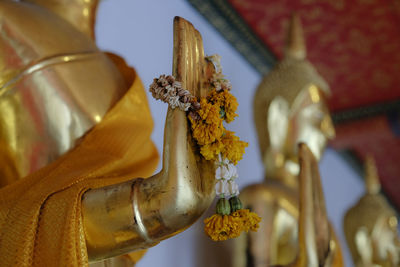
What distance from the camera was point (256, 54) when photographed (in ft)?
5.98

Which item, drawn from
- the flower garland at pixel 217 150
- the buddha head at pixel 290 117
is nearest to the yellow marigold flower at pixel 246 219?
the flower garland at pixel 217 150

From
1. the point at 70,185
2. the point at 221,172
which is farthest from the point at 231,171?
the point at 70,185

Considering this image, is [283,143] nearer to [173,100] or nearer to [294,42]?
[294,42]

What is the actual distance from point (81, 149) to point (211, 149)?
0.22 meters

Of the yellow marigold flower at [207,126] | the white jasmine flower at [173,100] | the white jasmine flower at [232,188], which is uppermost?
the white jasmine flower at [173,100]

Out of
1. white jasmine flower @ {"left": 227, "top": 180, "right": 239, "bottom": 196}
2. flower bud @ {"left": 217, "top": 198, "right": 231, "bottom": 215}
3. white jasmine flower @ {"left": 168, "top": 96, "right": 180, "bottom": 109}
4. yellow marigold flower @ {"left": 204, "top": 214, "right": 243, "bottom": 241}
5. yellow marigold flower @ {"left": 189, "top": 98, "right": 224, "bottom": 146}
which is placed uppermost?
white jasmine flower @ {"left": 168, "top": 96, "right": 180, "bottom": 109}

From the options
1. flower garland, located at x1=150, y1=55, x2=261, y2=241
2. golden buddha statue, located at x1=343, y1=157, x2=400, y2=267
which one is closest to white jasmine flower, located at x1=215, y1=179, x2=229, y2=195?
flower garland, located at x1=150, y1=55, x2=261, y2=241

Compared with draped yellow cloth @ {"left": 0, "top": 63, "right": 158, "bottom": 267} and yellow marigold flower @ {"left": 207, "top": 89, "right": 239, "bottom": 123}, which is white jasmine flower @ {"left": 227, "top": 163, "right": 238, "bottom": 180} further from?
draped yellow cloth @ {"left": 0, "top": 63, "right": 158, "bottom": 267}

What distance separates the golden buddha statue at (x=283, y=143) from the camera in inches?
50.4

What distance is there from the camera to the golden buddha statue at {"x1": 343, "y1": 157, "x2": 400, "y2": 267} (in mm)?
1721

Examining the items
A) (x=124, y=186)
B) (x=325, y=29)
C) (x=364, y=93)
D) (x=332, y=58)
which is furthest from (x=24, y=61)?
(x=364, y=93)

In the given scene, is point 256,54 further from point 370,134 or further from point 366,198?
point 370,134

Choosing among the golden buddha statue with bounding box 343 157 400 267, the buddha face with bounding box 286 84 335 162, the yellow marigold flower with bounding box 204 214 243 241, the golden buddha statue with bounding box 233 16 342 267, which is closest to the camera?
the yellow marigold flower with bounding box 204 214 243 241

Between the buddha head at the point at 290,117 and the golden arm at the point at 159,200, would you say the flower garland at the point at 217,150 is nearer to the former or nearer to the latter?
the golden arm at the point at 159,200
